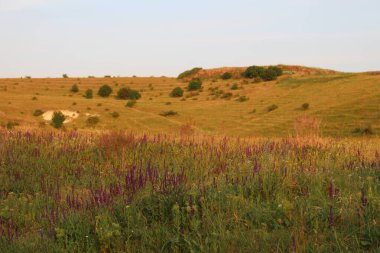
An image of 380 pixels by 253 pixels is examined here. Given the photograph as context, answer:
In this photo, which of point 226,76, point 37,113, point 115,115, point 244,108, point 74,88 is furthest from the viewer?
point 74,88

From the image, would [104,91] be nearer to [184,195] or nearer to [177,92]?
[177,92]

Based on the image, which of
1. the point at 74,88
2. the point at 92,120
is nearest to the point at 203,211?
the point at 92,120

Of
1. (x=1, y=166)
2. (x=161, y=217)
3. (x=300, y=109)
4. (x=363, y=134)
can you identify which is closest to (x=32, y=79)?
(x=300, y=109)

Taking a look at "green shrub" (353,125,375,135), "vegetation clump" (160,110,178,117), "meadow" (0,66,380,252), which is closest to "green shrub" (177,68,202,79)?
"vegetation clump" (160,110,178,117)

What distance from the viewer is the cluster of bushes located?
158 feet

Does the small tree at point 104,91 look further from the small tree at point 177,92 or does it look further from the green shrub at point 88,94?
the small tree at point 177,92

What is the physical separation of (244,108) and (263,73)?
1299cm

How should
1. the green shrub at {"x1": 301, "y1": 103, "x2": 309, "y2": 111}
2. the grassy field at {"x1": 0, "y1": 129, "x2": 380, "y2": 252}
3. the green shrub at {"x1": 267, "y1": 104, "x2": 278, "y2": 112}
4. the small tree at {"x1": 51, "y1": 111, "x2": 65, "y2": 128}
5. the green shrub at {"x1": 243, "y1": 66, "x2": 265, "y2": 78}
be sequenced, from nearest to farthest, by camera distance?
1. the grassy field at {"x1": 0, "y1": 129, "x2": 380, "y2": 252}
2. the small tree at {"x1": 51, "y1": 111, "x2": 65, "y2": 128}
3. the green shrub at {"x1": 301, "y1": 103, "x2": 309, "y2": 111}
4. the green shrub at {"x1": 267, "y1": 104, "x2": 278, "y2": 112}
5. the green shrub at {"x1": 243, "y1": 66, "x2": 265, "y2": 78}

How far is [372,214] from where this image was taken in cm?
375

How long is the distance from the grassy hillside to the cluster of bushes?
1.52 meters

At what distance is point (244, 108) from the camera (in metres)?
37.6

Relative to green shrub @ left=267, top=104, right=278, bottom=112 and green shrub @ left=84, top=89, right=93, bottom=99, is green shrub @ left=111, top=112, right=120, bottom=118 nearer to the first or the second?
green shrub @ left=267, top=104, right=278, bottom=112

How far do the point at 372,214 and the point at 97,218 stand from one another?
253 cm

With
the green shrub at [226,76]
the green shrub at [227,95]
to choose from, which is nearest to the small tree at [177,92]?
the green shrub at [227,95]
